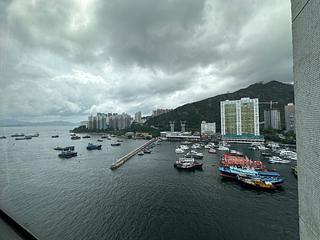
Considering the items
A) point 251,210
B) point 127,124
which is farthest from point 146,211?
point 127,124

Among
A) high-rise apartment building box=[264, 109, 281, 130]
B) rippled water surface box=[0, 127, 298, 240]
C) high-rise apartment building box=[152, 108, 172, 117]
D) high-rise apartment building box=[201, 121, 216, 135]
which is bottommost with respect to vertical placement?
rippled water surface box=[0, 127, 298, 240]

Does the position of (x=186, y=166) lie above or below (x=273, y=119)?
below

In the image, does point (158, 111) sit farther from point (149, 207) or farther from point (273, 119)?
point (149, 207)

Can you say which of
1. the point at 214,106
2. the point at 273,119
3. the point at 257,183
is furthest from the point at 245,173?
the point at 214,106


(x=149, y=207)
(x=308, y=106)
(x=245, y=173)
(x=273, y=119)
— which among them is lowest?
(x=149, y=207)

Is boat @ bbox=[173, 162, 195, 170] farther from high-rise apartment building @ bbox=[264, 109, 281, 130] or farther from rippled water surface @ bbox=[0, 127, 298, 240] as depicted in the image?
high-rise apartment building @ bbox=[264, 109, 281, 130]

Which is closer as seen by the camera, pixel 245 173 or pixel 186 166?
pixel 245 173

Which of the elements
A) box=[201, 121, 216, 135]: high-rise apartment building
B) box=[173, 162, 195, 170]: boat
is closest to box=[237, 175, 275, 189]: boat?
box=[173, 162, 195, 170]: boat
